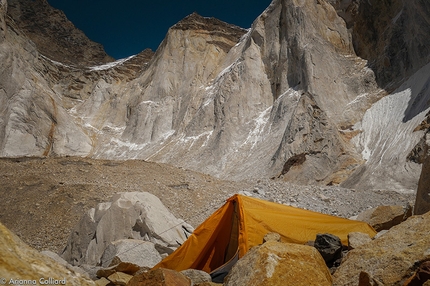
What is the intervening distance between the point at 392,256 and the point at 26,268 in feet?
10.9

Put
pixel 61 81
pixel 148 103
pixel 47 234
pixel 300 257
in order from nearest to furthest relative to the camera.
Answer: pixel 300 257 → pixel 47 234 → pixel 148 103 → pixel 61 81

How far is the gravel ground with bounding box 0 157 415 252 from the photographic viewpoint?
11.1 m

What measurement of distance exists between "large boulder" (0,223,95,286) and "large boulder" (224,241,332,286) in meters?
1.73

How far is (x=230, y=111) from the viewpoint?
32.7m

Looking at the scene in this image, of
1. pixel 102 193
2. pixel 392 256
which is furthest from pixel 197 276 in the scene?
pixel 102 193

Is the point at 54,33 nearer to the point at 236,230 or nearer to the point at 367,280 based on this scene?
the point at 236,230

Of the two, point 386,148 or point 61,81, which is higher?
point 61,81

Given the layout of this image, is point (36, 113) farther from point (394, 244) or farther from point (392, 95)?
point (394, 244)

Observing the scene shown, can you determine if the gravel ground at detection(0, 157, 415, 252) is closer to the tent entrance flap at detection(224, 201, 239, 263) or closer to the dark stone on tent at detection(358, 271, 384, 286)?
the tent entrance flap at detection(224, 201, 239, 263)

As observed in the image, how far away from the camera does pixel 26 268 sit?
230 cm

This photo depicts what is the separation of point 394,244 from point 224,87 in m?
31.7

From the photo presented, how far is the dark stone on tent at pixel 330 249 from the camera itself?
5.12 meters

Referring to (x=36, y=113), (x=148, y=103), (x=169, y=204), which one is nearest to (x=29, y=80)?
(x=36, y=113)

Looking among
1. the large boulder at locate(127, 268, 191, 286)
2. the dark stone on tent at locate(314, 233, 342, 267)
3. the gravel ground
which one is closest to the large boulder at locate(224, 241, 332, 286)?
the large boulder at locate(127, 268, 191, 286)
